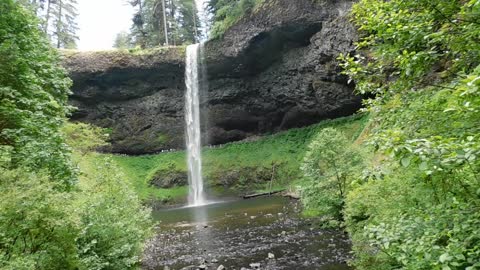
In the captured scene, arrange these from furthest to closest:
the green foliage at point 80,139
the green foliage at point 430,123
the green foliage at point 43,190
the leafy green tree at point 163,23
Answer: the leafy green tree at point 163,23 → the green foliage at point 80,139 → the green foliage at point 43,190 → the green foliage at point 430,123

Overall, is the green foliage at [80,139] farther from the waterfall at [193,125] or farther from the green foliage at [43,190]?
the waterfall at [193,125]

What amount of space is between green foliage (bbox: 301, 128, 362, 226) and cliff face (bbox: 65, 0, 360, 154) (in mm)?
17176

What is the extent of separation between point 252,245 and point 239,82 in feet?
89.9

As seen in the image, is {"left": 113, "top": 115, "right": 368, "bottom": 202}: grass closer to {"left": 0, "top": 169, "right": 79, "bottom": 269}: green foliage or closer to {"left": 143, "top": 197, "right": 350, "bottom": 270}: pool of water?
{"left": 143, "top": 197, "right": 350, "bottom": 270}: pool of water

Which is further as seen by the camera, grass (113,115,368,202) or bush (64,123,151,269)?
grass (113,115,368,202)

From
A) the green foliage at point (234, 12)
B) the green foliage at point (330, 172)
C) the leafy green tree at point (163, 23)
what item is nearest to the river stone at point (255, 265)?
the green foliage at point (330, 172)

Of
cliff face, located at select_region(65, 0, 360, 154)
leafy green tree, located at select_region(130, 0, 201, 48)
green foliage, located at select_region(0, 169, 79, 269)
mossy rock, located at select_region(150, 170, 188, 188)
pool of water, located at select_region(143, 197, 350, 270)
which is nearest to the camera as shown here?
green foliage, located at select_region(0, 169, 79, 269)

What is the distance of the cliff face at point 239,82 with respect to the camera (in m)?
31.4

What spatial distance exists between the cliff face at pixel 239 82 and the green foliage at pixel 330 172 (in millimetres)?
17176

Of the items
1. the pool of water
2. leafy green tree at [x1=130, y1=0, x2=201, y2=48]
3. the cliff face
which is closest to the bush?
the pool of water

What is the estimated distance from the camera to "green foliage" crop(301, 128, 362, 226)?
13570mm

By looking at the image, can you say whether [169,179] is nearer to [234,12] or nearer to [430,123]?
[234,12]

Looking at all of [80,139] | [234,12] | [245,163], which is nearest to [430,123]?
[80,139]

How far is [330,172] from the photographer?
13.9 metres
